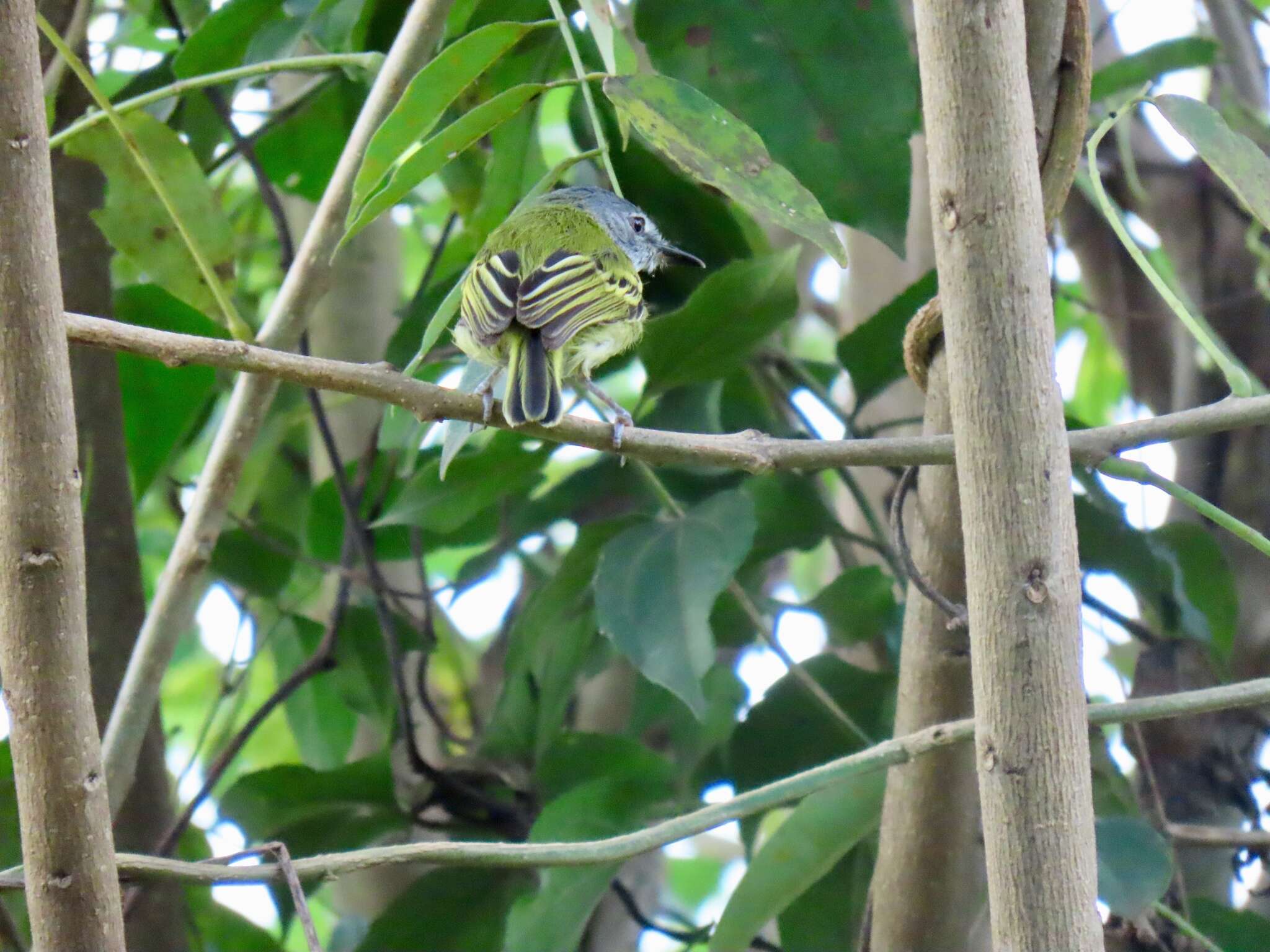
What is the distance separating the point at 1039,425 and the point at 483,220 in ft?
4.04

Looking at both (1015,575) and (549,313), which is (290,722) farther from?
(1015,575)

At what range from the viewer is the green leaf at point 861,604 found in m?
2.11

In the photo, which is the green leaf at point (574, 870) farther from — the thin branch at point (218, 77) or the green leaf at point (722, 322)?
the thin branch at point (218, 77)

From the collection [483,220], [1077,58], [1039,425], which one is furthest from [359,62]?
[1039,425]

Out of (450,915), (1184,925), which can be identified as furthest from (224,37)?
(1184,925)

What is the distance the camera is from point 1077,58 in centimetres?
130

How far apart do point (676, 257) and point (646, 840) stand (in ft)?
4.87

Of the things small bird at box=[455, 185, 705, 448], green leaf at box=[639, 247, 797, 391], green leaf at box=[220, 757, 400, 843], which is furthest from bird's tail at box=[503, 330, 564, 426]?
green leaf at box=[220, 757, 400, 843]

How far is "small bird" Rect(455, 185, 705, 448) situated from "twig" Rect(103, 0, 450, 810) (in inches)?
8.8

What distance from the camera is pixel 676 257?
8.30 feet

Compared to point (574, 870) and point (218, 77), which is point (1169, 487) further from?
point (218, 77)

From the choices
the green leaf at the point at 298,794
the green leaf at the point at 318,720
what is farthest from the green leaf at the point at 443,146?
the green leaf at the point at 318,720

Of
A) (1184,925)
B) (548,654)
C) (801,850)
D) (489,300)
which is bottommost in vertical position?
(1184,925)

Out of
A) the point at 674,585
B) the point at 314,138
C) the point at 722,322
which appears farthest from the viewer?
the point at 314,138
